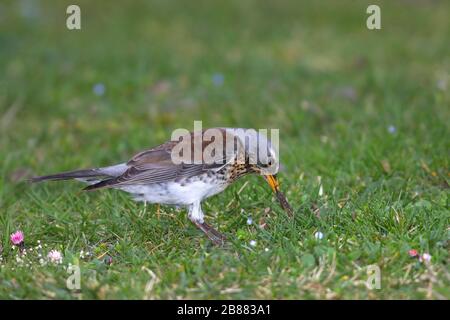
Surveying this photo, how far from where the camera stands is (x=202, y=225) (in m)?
5.49

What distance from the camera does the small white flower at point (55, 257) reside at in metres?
4.95

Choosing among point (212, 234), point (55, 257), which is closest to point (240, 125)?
point (212, 234)

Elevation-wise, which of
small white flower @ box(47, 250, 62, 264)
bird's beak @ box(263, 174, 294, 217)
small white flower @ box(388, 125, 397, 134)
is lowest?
small white flower @ box(47, 250, 62, 264)

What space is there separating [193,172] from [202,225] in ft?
1.50

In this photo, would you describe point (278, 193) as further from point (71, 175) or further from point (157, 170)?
point (71, 175)

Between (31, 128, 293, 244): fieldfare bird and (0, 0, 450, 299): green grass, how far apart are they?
21 centimetres

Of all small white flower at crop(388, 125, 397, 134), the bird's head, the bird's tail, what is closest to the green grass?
small white flower at crop(388, 125, 397, 134)

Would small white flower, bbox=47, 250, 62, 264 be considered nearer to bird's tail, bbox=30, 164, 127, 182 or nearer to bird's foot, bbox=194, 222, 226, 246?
bird's tail, bbox=30, 164, 127, 182

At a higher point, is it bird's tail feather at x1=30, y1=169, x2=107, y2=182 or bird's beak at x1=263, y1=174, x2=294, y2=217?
bird's tail feather at x1=30, y1=169, x2=107, y2=182

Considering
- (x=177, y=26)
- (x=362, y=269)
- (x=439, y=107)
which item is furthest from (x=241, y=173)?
(x=177, y=26)

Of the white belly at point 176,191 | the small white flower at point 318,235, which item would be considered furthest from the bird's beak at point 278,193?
the small white flower at point 318,235

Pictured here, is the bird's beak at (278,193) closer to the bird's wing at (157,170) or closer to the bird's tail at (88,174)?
the bird's wing at (157,170)

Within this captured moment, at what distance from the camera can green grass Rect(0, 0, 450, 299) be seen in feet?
15.3

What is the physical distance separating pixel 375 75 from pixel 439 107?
148 centimetres
